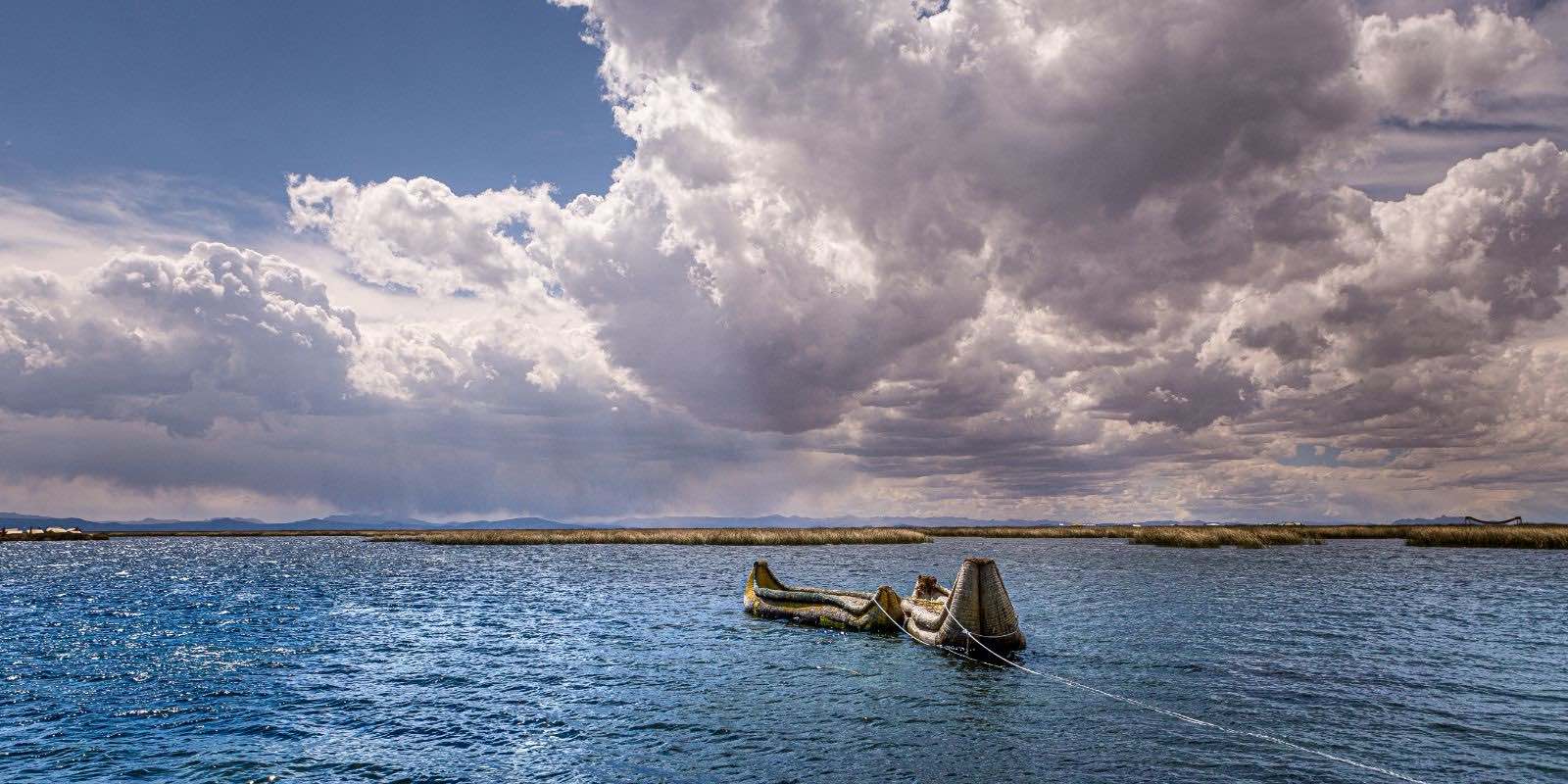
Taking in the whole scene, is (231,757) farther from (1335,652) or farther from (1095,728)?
(1335,652)

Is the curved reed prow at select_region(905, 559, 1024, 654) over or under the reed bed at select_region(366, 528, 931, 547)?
over

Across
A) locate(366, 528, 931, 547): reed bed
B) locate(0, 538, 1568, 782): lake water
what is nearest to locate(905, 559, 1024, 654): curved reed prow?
locate(0, 538, 1568, 782): lake water

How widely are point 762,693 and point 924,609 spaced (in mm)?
11415

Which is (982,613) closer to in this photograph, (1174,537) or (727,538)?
(727,538)

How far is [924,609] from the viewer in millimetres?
33250

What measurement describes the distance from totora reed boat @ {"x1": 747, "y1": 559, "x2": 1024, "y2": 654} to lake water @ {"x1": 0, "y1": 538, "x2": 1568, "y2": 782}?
44.0 inches

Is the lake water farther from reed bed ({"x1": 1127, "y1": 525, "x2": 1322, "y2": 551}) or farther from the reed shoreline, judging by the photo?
the reed shoreline

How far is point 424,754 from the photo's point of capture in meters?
18.1

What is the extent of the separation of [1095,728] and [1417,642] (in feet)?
68.9

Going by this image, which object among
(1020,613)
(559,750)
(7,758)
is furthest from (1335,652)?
(7,758)

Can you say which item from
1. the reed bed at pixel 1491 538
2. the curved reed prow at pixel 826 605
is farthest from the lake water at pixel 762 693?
the reed bed at pixel 1491 538

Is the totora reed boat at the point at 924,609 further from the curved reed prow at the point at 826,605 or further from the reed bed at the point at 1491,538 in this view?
the reed bed at the point at 1491,538

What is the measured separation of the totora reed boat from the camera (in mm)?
28734

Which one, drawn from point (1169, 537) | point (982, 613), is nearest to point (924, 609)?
point (982, 613)
